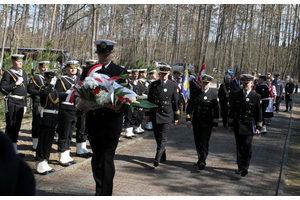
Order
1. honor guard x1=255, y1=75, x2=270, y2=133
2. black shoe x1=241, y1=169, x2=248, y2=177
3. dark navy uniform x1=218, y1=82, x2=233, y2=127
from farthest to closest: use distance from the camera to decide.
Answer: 1. dark navy uniform x1=218, y1=82, x2=233, y2=127
2. honor guard x1=255, y1=75, x2=270, y2=133
3. black shoe x1=241, y1=169, x2=248, y2=177

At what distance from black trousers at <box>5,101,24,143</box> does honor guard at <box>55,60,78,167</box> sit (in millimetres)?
1230

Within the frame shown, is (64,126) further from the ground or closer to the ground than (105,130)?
closer to the ground

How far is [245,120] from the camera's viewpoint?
6637 millimetres

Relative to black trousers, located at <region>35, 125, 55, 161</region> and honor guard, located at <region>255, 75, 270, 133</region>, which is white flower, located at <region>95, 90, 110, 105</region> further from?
honor guard, located at <region>255, 75, 270, 133</region>

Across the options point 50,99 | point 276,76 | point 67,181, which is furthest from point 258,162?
point 276,76

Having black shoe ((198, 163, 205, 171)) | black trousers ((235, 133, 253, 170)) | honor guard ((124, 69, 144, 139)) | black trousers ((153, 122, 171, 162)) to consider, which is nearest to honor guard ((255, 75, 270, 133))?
honor guard ((124, 69, 144, 139))

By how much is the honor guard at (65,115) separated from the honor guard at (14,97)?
1.23m

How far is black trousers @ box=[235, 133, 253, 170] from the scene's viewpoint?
6570 millimetres

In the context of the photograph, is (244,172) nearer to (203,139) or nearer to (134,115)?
(203,139)

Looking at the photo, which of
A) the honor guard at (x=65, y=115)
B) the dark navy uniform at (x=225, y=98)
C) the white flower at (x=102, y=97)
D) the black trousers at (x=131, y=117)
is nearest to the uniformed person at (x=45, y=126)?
the honor guard at (x=65, y=115)

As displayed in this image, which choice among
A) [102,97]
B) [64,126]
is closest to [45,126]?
[64,126]

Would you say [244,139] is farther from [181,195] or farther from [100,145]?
[100,145]

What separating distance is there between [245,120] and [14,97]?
542cm

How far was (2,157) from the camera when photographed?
1.36m
